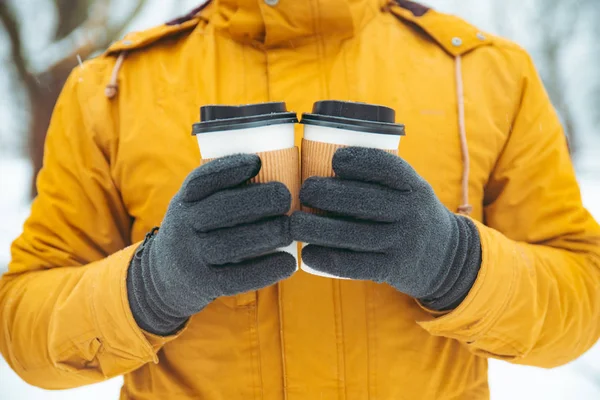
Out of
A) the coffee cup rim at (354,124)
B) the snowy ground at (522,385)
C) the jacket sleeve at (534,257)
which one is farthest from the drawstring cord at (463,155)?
the snowy ground at (522,385)

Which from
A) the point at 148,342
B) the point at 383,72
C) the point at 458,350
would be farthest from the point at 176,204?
the point at 458,350

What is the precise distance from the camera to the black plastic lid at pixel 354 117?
0.68m

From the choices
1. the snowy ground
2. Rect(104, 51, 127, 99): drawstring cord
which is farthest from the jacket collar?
the snowy ground

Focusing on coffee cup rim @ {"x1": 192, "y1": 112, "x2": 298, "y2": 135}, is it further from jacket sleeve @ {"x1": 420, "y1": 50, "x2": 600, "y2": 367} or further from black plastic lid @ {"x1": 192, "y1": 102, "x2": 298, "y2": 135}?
jacket sleeve @ {"x1": 420, "y1": 50, "x2": 600, "y2": 367}

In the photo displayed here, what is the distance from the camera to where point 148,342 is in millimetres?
838

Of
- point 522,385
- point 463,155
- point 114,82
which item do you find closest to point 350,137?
point 463,155

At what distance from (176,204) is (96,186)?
34 cm

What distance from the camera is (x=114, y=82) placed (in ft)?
3.23

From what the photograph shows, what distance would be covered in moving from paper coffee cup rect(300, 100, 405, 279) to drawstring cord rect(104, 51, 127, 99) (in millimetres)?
482

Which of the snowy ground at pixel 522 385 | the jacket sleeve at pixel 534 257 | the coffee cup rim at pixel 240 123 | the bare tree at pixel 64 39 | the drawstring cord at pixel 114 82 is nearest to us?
the coffee cup rim at pixel 240 123

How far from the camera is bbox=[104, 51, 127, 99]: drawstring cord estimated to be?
0.97 m

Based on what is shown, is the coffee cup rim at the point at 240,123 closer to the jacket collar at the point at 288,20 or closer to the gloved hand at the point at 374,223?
the gloved hand at the point at 374,223

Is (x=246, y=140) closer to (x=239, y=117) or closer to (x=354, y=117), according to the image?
(x=239, y=117)

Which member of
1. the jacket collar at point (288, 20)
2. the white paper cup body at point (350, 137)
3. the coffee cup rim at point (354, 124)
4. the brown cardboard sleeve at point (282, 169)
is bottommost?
the brown cardboard sleeve at point (282, 169)
